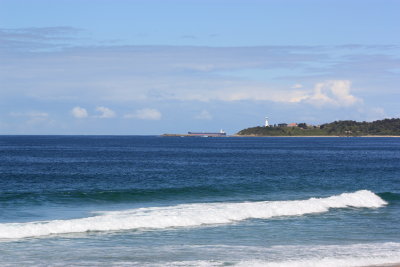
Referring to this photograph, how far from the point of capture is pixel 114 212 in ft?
113

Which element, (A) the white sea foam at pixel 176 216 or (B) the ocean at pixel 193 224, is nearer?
(B) the ocean at pixel 193 224

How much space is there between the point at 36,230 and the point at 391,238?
18061 millimetres

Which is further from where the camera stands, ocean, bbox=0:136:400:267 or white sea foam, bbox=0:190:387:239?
white sea foam, bbox=0:190:387:239

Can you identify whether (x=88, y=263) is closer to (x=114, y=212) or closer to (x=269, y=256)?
(x=269, y=256)

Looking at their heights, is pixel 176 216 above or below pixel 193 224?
above

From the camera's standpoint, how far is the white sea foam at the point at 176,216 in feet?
88.6

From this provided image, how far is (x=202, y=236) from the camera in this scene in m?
26.3

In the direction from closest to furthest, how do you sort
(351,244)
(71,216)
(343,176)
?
1. (351,244)
2. (71,216)
3. (343,176)

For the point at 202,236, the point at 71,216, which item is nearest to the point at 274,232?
the point at 202,236

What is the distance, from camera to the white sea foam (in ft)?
88.6

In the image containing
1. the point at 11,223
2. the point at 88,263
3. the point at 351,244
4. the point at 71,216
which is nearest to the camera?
the point at 88,263

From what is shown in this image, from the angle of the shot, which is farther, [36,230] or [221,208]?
[221,208]

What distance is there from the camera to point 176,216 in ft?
99.8

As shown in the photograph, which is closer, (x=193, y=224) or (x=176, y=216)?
(x=193, y=224)
